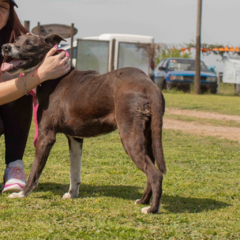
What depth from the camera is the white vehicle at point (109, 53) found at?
52.4ft

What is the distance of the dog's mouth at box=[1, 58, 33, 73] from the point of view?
3705mm

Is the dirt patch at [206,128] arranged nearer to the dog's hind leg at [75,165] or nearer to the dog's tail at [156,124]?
the dog's hind leg at [75,165]

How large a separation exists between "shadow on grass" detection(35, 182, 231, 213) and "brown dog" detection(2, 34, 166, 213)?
0.69ft

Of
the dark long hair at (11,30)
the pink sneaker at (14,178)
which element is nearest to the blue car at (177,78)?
the dark long hair at (11,30)

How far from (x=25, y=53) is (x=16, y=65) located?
5.1 inches

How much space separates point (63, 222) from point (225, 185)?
6.41 ft

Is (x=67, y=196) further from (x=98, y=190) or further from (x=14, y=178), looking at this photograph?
(x=14, y=178)

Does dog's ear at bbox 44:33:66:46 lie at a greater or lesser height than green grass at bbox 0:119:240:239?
greater

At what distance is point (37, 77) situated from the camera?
3.72 meters

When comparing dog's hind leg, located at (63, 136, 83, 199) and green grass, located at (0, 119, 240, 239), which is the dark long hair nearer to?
dog's hind leg, located at (63, 136, 83, 199)

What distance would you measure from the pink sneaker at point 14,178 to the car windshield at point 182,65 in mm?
16961

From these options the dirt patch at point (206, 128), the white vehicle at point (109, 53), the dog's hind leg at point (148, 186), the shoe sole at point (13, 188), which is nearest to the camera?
the dog's hind leg at point (148, 186)

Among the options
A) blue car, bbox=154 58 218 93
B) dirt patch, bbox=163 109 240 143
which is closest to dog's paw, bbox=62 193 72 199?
dirt patch, bbox=163 109 240 143

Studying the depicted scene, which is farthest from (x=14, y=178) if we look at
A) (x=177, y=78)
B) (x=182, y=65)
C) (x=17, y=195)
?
(x=182, y=65)
